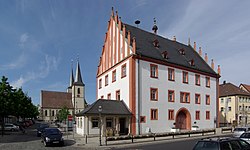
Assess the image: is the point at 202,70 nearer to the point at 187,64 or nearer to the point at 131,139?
the point at 187,64

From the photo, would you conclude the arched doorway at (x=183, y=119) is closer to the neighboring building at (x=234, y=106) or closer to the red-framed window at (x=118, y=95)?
the red-framed window at (x=118, y=95)

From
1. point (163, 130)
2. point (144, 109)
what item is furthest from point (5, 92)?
point (163, 130)

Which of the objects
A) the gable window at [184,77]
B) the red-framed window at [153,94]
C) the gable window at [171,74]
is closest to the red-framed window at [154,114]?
the red-framed window at [153,94]

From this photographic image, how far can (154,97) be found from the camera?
3641 cm

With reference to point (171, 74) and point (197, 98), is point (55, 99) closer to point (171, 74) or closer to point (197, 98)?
point (197, 98)

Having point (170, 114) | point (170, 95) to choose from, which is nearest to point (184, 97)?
point (170, 95)

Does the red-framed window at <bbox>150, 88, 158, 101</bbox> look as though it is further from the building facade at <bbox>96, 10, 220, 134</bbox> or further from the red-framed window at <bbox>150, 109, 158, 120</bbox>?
the red-framed window at <bbox>150, 109, 158, 120</bbox>

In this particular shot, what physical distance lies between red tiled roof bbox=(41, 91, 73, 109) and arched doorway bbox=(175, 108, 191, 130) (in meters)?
85.4

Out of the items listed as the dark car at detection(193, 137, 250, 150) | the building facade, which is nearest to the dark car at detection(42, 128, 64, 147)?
the building facade

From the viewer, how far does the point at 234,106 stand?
6738 centimetres

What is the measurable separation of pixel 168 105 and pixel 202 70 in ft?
37.2

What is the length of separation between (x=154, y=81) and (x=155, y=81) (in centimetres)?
21

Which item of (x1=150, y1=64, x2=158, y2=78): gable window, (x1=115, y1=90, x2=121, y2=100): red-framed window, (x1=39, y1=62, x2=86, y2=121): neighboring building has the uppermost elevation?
(x1=150, y1=64, x2=158, y2=78): gable window

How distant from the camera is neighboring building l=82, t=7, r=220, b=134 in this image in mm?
34594
